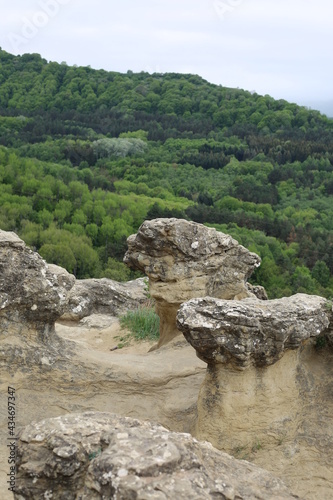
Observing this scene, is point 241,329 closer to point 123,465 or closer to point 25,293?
point 25,293

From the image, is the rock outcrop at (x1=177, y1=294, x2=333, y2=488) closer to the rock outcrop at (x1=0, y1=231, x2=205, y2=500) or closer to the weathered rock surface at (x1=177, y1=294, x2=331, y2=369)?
the weathered rock surface at (x1=177, y1=294, x2=331, y2=369)

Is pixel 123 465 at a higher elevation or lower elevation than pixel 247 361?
higher

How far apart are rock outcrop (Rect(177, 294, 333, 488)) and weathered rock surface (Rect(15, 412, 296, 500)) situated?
2.64 m

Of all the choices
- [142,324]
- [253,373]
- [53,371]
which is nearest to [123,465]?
[253,373]

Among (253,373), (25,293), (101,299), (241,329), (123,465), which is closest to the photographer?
(123,465)

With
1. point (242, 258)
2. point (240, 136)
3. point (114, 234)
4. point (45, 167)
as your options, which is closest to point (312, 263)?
point (114, 234)

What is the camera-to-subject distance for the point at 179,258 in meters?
12.1

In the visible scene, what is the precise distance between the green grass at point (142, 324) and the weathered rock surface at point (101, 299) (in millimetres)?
2579

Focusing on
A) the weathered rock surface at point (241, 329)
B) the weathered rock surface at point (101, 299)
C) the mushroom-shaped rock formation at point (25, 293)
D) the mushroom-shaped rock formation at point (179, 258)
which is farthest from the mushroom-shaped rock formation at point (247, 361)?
the weathered rock surface at point (101, 299)

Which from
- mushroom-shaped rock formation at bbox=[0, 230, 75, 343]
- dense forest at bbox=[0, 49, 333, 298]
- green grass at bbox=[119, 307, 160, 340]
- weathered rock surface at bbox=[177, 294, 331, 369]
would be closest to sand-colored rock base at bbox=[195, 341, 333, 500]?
weathered rock surface at bbox=[177, 294, 331, 369]

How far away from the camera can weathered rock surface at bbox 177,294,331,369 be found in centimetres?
845

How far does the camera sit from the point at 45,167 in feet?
166

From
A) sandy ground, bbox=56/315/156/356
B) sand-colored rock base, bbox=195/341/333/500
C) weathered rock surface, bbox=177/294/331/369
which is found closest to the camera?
weathered rock surface, bbox=177/294/331/369

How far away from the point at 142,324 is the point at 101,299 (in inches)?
155
